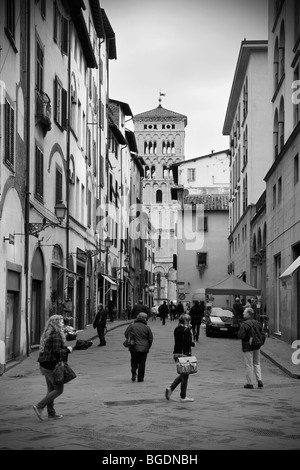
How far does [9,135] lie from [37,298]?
7245 millimetres

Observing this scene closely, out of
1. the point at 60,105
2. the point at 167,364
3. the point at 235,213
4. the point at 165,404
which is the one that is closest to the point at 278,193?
the point at 60,105

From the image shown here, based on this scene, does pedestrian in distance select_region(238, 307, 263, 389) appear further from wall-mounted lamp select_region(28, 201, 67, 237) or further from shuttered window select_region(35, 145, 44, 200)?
shuttered window select_region(35, 145, 44, 200)

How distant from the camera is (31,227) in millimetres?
21906

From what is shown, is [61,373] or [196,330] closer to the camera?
[61,373]

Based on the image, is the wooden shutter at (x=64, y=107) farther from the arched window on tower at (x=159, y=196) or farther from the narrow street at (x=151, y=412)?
the arched window on tower at (x=159, y=196)

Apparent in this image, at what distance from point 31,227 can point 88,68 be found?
17.9 meters

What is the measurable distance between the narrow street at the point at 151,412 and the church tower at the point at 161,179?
10232 centimetres

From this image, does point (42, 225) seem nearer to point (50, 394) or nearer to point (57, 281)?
point (57, 281)

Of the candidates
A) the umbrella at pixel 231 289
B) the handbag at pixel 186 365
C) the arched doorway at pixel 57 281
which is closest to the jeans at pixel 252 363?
the handbag at pixel 186 365

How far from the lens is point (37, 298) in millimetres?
24906

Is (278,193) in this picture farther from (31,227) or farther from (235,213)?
(235,213)

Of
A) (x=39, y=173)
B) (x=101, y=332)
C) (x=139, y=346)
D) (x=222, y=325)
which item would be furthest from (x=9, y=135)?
(x=222, y=325)

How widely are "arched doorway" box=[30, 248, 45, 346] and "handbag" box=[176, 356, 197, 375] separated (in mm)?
10346

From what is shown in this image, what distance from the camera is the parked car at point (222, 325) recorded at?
35344mm
